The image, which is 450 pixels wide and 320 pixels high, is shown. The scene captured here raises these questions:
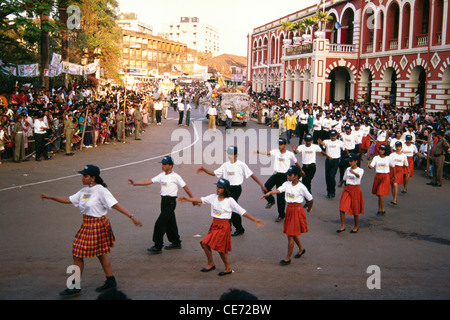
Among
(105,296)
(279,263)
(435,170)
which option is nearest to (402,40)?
(435,170)

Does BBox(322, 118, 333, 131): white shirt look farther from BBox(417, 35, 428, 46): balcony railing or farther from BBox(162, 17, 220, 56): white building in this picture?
BBox(162, 17, 220, 56): white building

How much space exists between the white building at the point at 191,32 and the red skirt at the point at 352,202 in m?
152

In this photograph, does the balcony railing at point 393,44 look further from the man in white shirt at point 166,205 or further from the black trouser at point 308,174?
the man in white shirt at point 166,205

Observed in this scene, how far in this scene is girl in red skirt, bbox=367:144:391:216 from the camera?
34.1ft

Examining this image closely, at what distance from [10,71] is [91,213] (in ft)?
58.6

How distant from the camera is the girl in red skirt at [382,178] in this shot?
1040 cm

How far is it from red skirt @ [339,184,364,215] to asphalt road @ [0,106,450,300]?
495 mm

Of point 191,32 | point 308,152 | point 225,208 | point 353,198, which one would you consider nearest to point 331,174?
point 308,152

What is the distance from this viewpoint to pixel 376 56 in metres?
33.6

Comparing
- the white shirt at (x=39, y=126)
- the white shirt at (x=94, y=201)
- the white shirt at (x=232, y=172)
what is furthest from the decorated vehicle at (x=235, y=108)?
the white shirt at (x=94, y=201)

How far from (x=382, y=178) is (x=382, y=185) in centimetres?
18

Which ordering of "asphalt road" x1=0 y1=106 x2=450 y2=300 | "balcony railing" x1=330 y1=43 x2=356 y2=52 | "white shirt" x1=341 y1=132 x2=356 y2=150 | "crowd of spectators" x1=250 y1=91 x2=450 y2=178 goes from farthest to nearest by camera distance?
"balcony railing" x1=330 y1=43 x2=356 y2=52, "crowd of spectators" x1=250 y1=91 x2=450 y2=178, "white shirt" x1=341 y1=132 x2=356 y2=150, "asphalt road" x1=0 y1=106 x2=450 y2=300

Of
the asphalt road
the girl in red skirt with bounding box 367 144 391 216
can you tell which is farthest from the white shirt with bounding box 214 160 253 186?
the girl in red skirt with bounding box 367 144 391 216

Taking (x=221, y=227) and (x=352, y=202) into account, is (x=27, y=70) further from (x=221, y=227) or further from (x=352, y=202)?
(x=221, y=227)
